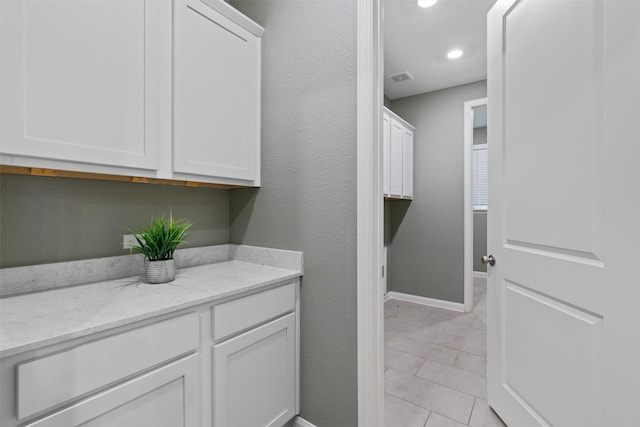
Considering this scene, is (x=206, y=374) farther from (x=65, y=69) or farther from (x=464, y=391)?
(x=464, y=391)

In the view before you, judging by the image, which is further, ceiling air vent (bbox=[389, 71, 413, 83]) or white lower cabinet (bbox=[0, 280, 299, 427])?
ceiling air vent (bbox=[389, 71, 413, 83])

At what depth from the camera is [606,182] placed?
3.28 ft

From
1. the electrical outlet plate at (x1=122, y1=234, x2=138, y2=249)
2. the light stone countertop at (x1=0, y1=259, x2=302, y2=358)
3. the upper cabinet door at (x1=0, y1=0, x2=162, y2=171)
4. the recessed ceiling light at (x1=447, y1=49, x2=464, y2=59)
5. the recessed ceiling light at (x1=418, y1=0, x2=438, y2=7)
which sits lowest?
the light stone countertop at (x1=0, y1=259, x2=302, y2=358)

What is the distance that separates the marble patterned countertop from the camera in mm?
793

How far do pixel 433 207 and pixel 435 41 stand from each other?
189cm

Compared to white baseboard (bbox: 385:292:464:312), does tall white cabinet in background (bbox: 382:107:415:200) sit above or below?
above

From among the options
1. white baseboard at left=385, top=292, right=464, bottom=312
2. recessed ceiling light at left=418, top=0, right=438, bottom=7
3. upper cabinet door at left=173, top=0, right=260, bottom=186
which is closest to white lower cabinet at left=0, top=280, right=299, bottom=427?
upper cabinet door at left=173, top=0, right=260, bottom=186

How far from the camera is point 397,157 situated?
134 inches

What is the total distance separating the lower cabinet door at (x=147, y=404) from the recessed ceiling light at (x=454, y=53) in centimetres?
325

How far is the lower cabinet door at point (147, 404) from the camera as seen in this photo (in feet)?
2.67

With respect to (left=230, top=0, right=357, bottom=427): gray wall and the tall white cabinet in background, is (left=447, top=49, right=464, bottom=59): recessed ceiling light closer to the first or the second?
the tall white cabinet in background

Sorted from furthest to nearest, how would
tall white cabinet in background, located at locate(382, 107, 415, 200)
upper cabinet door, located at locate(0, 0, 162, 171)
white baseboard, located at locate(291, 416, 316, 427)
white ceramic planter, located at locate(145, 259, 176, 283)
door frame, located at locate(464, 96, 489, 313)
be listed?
door frame, located at locate(464, 96, 489, 313) → tall white cabinet in background, located at locate(382, 107, 415, 200) → white baseboard, located at locate(291, 416, 316, 427) → white ceramic planter, located at locate(145, 259, 176, 283) → upper cabinet door, located at locate(0, 0, 162, 171)

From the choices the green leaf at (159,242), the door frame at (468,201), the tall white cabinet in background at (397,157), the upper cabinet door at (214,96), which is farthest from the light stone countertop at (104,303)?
the door frame at (468,201)

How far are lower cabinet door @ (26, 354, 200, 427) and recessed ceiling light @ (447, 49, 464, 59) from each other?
3.25 m
